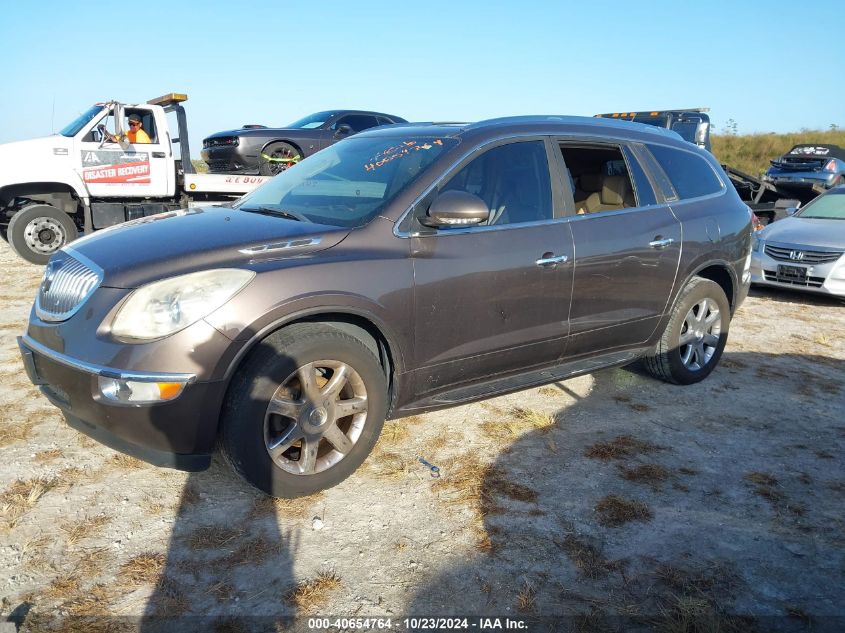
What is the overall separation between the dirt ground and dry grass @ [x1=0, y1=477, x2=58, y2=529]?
0.04 feet

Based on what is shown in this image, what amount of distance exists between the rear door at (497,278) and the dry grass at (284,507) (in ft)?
2.65

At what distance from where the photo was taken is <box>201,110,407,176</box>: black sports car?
10773mm

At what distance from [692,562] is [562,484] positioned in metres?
0.77

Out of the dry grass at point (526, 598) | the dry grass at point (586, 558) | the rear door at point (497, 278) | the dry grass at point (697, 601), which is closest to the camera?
the dry grass at point (697, 601)

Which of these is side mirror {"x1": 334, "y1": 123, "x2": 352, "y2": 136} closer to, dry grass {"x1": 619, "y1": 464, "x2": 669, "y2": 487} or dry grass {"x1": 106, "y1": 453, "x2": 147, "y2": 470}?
dry grass {"x1": 106, "y1": 453, "x2": 147, "y2": 470}

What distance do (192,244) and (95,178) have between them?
25.0 feet

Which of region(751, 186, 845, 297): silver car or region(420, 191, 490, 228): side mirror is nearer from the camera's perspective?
region(420, 191, 490, 228): side mirror

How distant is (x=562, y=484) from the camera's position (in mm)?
3275

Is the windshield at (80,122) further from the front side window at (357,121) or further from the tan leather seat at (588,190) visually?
the tan leather seat at (588,190)

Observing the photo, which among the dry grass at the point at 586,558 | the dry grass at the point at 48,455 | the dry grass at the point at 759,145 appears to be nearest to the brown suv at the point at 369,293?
the dry grass at the point at 48,455

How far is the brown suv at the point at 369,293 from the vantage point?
2.69 m

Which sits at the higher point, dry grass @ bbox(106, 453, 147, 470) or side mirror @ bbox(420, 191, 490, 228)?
side mirror @ bbox(420, 191, 490, 228)

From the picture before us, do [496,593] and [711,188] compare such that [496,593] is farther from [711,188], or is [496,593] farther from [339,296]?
[711,188]

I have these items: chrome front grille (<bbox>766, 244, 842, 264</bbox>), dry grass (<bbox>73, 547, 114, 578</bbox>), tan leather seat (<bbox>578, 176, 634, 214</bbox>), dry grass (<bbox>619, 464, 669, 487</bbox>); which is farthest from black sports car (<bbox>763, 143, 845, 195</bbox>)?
dry grass (<bbox>73, 547, 114, 578</bbox>)
